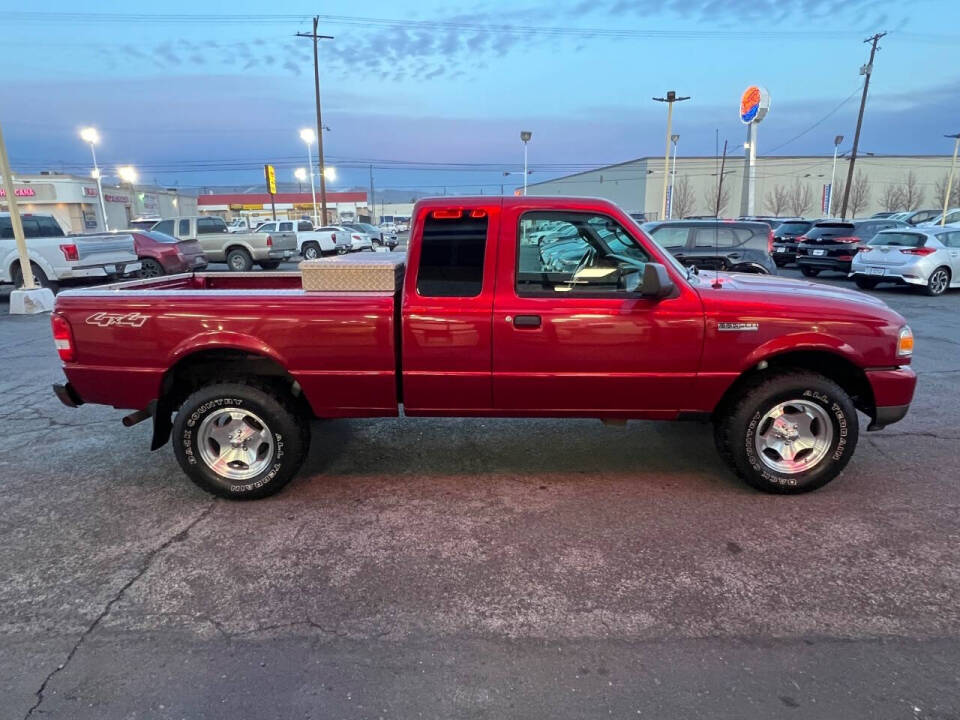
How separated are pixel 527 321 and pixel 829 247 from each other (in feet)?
50.8

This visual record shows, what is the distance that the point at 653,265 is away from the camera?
3.51m

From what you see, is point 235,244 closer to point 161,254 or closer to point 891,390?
point 161,254

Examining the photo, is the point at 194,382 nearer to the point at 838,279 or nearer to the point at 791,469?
the point at 791,469

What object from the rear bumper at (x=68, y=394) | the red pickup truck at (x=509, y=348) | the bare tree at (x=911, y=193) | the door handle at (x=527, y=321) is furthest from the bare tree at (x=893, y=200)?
the rear bumper at (x=68, y=394)

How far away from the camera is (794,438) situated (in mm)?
3893

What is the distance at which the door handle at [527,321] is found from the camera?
3.66 m

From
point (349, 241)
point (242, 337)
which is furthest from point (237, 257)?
point (242, 337)

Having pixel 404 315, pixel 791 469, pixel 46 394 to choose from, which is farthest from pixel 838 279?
pixel 46 394

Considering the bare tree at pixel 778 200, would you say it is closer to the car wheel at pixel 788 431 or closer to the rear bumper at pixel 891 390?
the rear bumper at pixel 891 390

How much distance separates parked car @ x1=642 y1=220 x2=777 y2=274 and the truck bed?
8.54 m

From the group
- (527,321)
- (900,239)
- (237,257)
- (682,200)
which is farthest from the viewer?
(682,200)

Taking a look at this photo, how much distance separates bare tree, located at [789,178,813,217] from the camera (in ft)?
232

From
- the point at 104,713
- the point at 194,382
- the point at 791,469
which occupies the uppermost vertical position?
the point at 194,382

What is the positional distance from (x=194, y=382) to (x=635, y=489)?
306cm
